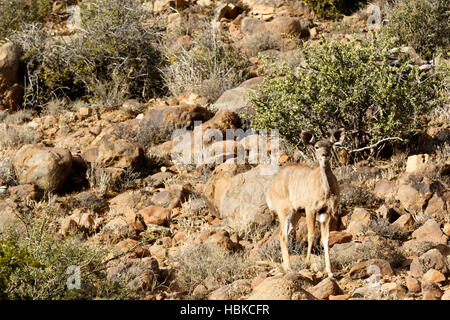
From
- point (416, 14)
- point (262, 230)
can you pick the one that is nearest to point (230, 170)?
point (262, 230)

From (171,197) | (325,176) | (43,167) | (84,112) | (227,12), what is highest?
(325,176)

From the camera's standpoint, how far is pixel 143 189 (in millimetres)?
10328

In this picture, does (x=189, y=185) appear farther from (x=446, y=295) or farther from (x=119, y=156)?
(x=446, y=295)

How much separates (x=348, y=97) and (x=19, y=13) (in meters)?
11.8

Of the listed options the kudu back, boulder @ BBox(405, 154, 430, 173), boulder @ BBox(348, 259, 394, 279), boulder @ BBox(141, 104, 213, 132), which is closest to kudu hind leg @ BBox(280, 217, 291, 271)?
the kudu back

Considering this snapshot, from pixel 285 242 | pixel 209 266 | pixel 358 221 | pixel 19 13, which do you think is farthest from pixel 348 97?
pixel 19 13

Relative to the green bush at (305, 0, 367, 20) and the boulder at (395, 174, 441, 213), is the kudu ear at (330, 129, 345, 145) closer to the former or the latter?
the boulder at (395, 174, 441, 213)

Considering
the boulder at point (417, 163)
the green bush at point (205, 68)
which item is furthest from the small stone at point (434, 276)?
the green bush at point (205, 68)

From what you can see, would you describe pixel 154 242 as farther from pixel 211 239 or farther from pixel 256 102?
pixel 256 102

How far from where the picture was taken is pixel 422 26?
15.0m

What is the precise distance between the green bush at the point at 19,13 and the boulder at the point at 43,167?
6306 mm

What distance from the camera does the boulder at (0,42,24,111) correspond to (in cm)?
1414

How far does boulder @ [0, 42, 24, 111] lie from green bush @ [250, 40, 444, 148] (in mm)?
7285

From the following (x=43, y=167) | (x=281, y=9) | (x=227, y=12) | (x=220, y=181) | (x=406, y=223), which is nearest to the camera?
(x=406, y=223)
